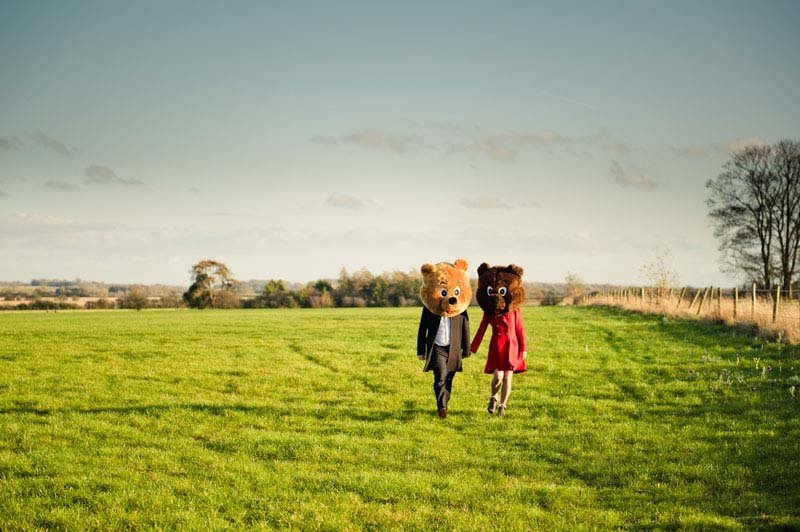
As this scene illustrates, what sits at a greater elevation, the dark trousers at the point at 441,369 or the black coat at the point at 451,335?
the black coat at the point at 451,335

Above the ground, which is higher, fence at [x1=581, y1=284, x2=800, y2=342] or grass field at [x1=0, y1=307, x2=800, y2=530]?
fence at [x1=581, y1=284, x2=800, y2=342]

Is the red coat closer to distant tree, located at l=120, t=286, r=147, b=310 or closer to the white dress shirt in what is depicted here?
the white dress shirt

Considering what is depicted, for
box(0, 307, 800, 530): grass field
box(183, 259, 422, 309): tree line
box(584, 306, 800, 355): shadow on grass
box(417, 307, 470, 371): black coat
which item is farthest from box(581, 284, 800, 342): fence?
box(183, 259, 422, 309): tree line

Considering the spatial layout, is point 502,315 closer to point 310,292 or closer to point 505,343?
point 505,343

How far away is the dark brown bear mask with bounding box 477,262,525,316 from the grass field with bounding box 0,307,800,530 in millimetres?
2773

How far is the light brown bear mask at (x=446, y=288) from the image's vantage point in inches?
378

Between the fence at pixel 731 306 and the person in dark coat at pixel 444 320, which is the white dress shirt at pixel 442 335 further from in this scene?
the fence at pixel 731 306

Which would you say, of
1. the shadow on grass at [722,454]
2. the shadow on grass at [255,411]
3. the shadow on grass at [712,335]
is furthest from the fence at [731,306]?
the shadow on grass at [255,411]

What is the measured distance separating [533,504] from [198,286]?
3606 inches

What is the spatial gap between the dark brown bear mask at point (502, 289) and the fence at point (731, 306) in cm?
1843

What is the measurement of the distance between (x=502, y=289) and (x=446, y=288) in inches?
34.2

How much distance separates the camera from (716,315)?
108 feet

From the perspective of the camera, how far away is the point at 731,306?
32.1m

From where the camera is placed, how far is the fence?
25.0 m
